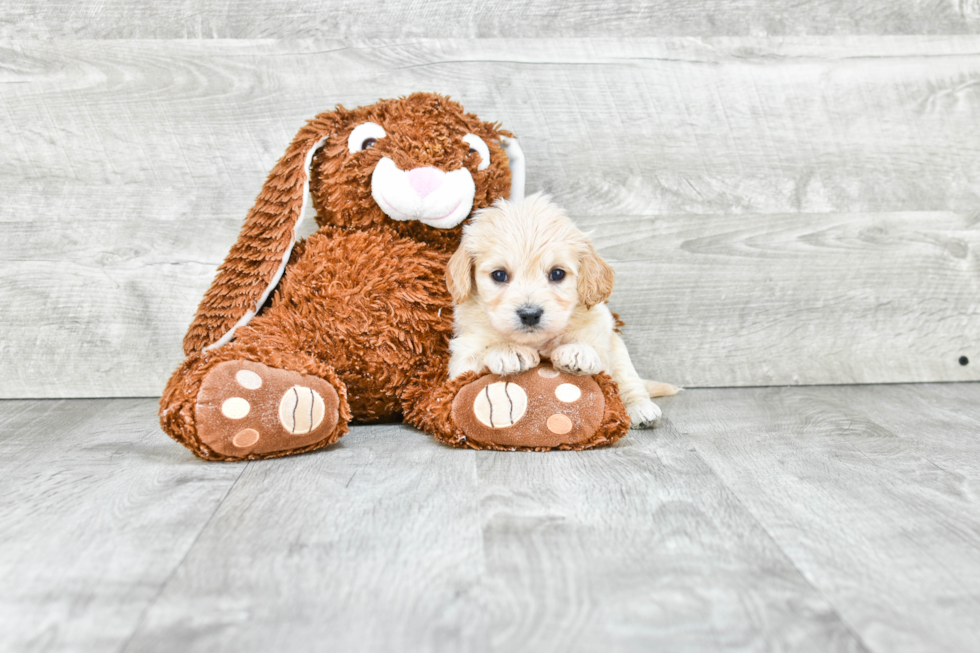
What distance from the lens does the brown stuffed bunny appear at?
45.6 inches

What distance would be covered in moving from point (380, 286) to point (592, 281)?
0.35 metres

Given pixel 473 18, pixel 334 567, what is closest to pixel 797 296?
pixel 473 18

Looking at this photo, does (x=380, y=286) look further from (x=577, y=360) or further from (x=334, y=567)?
(x=334, y=567)

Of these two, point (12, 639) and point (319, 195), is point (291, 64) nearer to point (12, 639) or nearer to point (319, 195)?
point (319, 195)

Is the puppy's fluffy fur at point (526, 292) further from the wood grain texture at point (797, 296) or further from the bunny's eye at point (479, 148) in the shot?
the wood grain texture at point (797, 296)

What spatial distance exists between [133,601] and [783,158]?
1.49 metres

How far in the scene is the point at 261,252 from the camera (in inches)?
51.1

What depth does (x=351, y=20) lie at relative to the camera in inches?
61.7

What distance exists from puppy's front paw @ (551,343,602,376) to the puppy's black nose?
7 cm

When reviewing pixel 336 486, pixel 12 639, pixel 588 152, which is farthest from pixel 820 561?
pixel 588 152

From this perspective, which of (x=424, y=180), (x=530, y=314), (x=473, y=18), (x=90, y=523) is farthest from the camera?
(x=473, y=18)

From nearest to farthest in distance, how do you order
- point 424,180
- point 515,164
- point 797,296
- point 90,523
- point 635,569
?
point 635,569
point 90,523
point 424,180
point 515,164
point 797,296

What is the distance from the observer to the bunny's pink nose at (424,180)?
1.23m

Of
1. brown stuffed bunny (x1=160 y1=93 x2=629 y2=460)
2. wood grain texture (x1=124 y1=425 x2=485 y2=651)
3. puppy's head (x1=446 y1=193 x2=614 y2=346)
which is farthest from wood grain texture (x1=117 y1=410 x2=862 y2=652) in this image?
puppy's head (x1=446 y1=193 x2=614 y2=346)
